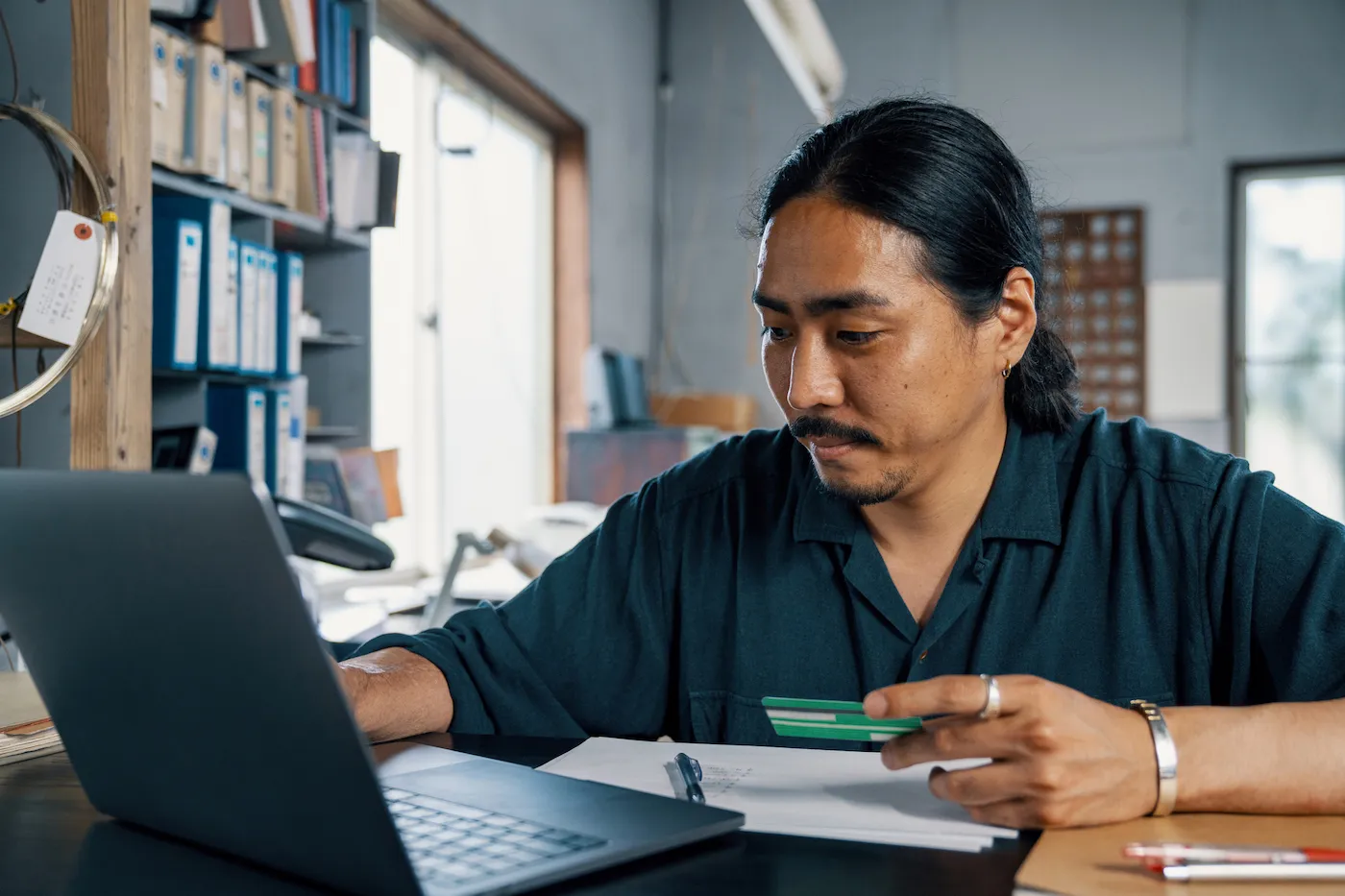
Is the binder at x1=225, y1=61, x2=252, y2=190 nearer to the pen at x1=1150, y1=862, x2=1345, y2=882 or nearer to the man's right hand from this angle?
the man's right hand

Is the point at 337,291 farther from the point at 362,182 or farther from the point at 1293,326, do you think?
the point at 1293,326

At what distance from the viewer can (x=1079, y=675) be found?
3.78 feet

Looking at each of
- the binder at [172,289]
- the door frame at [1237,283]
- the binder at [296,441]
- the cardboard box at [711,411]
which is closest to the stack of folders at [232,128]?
the binder at [172,289]

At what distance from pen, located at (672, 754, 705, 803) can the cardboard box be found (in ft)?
15.8

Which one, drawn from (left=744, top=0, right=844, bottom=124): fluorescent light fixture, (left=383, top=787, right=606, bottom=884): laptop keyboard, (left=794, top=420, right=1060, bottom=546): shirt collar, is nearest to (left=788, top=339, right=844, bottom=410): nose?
(left=794, top=420, right=1060, bottom=546): shirt collar

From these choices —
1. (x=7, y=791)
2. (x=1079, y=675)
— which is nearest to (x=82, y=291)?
(x=7, y=791)

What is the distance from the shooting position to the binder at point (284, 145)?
2566 millimetres

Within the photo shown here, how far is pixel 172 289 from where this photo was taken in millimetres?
2211

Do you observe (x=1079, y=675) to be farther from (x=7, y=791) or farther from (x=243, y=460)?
(x=243, y=460)

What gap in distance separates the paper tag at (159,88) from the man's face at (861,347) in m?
1.46

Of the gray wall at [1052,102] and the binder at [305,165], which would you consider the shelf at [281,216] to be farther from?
the gray wall at [1052,102]

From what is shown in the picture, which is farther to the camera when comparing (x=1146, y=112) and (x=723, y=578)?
(x=1146, y=112)

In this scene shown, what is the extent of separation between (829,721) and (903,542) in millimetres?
523

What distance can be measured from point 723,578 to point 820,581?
0.34ft
